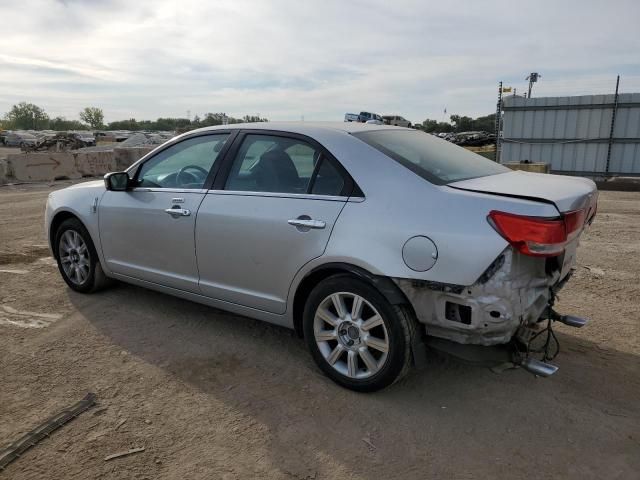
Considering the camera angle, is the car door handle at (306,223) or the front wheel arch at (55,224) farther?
the front wheel arch at (55,224)

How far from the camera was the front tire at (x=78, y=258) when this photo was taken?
4.77m

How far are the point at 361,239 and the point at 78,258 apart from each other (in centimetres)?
328

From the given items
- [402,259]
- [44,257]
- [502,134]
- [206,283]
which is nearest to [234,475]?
[402,259]

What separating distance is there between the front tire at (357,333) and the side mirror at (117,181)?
2.14 meters

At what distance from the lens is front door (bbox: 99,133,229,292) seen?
3.86 metres

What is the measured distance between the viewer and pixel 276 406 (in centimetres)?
300

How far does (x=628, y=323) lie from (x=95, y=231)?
4659 mm

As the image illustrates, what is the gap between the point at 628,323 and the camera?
4062 millimetres

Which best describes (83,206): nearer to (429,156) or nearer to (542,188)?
(429,156)

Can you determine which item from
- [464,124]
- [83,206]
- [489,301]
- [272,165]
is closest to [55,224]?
[83,206]

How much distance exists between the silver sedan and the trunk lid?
15 millimetres

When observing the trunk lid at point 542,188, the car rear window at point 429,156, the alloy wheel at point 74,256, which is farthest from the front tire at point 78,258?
→ the trunk lid at point 542,188

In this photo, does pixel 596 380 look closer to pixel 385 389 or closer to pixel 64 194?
pixel 385 389

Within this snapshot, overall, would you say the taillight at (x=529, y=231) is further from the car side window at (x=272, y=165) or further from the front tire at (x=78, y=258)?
the front tire at (x=78, y=258)
